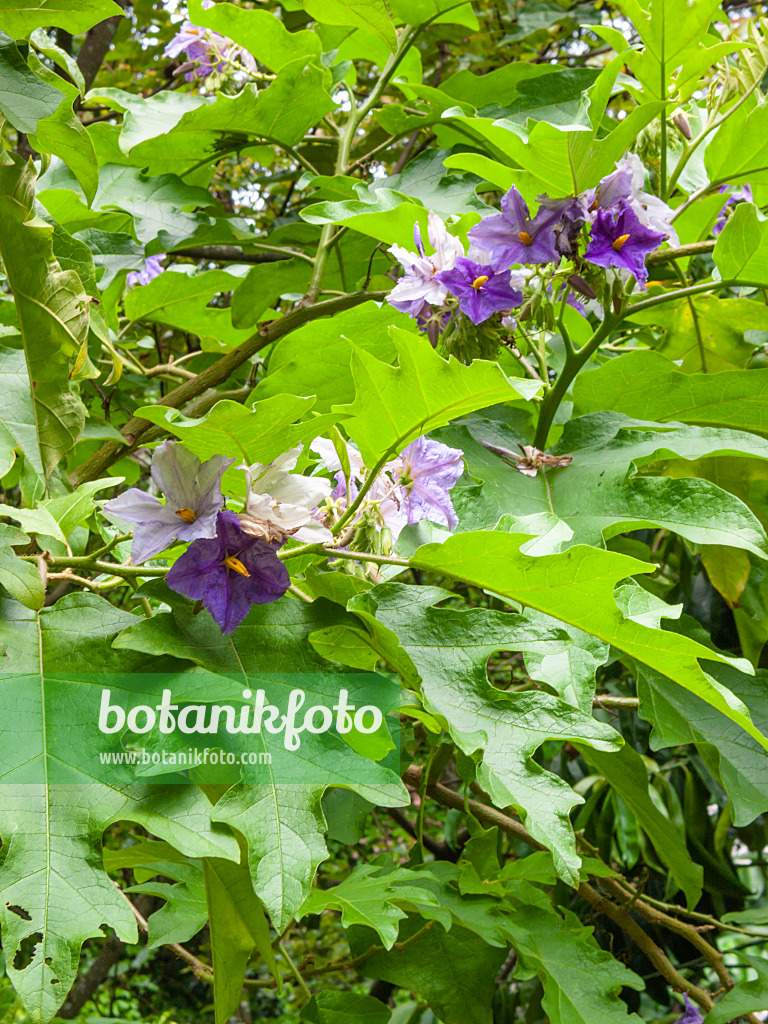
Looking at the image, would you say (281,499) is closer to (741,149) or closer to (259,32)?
(741,149)

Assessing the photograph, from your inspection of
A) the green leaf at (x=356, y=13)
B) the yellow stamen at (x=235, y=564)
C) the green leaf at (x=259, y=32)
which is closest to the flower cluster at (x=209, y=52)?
the green leaf at (x=259, y=32)

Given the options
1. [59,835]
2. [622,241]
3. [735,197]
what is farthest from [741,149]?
[59,835]

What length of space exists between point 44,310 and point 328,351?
12.9 inches

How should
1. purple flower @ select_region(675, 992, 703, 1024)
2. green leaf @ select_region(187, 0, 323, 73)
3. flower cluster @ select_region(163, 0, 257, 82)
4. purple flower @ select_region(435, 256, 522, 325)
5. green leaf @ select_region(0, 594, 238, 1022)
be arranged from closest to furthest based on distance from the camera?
1. green leaf @ select_region(0, 594, 238, 1022)
2. purple flower @ select_region(435, 256, 522, 325)
3. green leaf @ select_region(187, 0, 323, 73)
4. purple flower @ select_region(675, 992, 703, 1024)
5. flower cluster @ select_region(163, 0, 257, 82)

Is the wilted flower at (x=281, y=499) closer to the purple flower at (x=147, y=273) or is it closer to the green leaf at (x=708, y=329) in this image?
the green leaf at (x=708, y=329)

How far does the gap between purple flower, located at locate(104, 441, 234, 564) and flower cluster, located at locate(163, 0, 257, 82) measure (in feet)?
3.56

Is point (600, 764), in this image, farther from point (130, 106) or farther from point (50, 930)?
point (130, 106)

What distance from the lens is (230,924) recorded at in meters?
0.79

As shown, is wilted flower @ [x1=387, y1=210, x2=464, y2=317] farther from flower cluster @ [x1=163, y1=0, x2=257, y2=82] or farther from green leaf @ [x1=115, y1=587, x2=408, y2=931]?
flower cluster @ [x1=163, y1=0, x2=257, y2=82]

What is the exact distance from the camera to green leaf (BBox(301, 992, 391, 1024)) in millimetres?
1127

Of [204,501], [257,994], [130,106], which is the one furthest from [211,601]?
[257,994]

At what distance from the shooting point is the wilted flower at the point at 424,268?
0.92 metres

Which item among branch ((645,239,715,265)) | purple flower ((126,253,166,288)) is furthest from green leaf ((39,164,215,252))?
branch ((645,239,715,265))

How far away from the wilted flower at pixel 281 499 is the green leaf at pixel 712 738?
0.47 m
